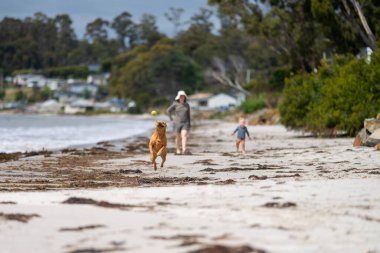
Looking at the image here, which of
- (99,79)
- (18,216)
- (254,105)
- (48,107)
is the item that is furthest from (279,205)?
(99,79)

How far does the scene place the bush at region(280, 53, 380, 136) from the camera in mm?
21344

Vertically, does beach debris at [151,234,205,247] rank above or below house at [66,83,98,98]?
below

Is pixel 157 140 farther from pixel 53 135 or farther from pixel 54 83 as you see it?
pixel 54 83

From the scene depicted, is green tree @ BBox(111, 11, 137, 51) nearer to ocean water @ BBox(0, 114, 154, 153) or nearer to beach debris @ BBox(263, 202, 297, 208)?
ocean water @ BBox(0, 114, 154, 153)

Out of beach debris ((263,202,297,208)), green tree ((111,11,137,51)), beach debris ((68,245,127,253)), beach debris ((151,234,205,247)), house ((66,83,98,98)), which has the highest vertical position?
green tree ((111,11,137,51))

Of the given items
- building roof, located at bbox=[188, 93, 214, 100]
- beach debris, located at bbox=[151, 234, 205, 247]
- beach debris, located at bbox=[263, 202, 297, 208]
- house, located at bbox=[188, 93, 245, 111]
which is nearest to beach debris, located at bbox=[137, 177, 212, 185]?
beach debris, located at bbox=[263, 202, 297, 208]

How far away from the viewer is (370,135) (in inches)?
628

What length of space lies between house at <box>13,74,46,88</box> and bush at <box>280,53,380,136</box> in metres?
122

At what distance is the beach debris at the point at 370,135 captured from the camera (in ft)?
51.3

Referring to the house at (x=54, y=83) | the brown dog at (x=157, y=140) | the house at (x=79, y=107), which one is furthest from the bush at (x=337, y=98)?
the house at (x=54, y=83)

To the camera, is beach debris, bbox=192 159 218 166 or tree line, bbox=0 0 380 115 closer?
beach debris, bbox=192 159 218 166

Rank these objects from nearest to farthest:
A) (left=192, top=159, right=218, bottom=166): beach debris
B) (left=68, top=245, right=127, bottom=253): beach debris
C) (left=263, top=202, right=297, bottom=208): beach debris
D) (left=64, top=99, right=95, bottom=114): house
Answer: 1. (left=68, top=245, right=127, bottom=253): beach debris
2. (left=263, top=202, right=297, bottom=208): beach debris
3. (left=192, top=159, right=218, bottom=166): beach debris
4. (left=64, top=99, right=95, bottom=114): house

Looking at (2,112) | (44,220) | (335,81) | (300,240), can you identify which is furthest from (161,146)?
(2,112)

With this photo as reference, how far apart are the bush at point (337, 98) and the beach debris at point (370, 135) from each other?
4.20 metres
